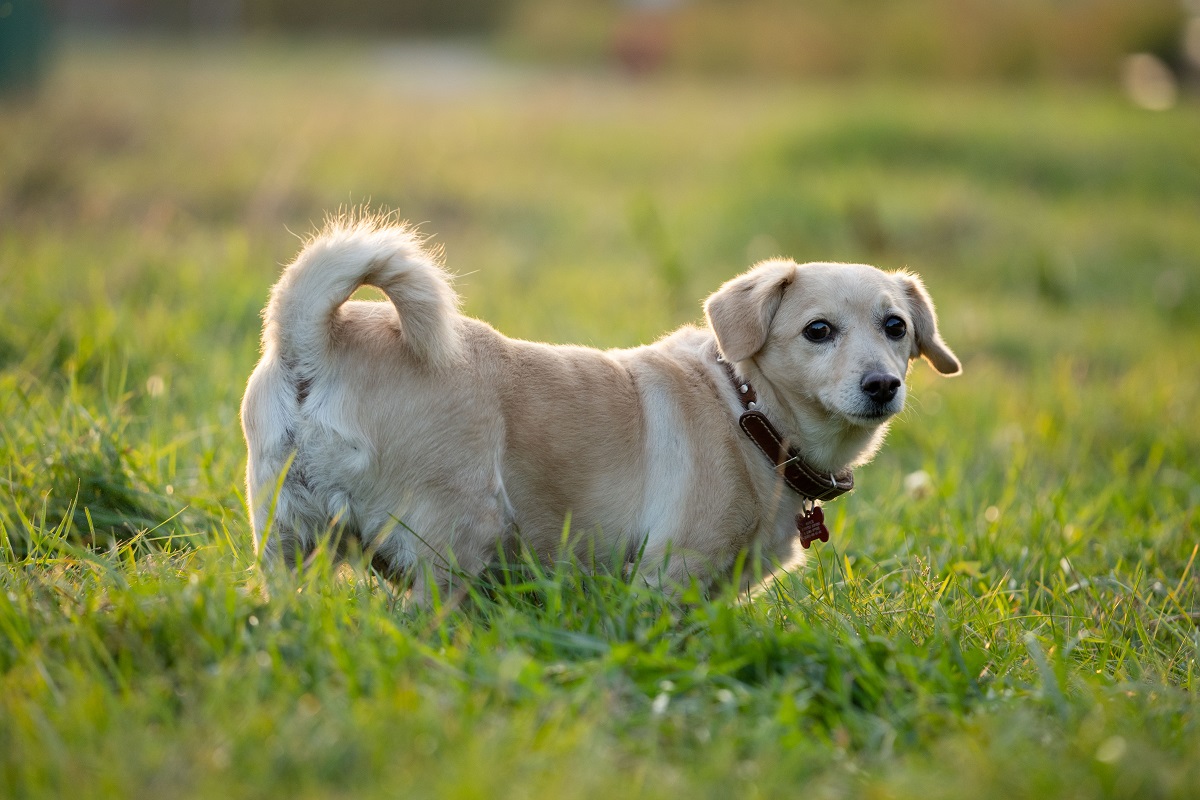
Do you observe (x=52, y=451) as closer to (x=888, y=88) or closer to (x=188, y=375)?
(x=188, y=375)

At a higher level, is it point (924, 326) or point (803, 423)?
point (924, 326)

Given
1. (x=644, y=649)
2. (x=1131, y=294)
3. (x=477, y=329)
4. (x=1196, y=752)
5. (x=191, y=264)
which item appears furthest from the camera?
(x=1131, y=294)

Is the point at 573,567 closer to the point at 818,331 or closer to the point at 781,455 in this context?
the point at 781,455

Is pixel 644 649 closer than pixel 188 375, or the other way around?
pixel 644 649

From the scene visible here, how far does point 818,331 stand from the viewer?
334 cm

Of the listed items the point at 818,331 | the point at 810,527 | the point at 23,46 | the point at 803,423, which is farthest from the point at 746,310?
the point at 23,46

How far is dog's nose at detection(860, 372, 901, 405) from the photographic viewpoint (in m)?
3.16

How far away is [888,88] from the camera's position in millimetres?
16938

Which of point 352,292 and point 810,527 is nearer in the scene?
point 352,292

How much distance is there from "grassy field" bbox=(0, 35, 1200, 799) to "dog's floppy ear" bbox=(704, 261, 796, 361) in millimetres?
744

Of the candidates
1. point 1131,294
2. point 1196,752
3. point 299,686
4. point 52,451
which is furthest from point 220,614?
point 1131,294

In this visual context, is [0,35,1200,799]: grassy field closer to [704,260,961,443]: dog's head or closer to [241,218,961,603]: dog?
[241,218,961,603]: dog

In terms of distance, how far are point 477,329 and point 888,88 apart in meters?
15.6

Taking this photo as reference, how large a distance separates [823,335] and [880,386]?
27cm
